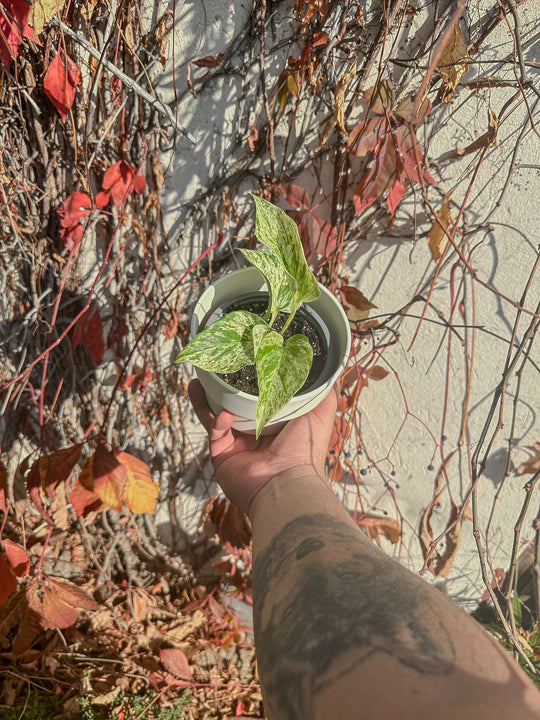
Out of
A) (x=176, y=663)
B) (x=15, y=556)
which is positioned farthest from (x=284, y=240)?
(x=176, y=663)

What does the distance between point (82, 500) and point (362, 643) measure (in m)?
0.81

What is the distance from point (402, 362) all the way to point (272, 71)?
2.14 ft

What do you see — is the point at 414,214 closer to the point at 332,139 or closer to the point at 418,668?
the point at 332,139

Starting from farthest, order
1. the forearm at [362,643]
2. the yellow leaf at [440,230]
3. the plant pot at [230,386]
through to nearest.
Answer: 1. the yellow leaf at [440,230]
2. the plant pot at [230,386]
3. the forearm at [362,643]

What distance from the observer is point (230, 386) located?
0.66m

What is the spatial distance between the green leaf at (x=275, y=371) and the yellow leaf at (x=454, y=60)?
0.50 meters

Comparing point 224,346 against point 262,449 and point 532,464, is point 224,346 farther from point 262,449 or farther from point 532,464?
point 532,464

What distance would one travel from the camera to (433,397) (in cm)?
118

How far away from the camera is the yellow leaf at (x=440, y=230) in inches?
35.5

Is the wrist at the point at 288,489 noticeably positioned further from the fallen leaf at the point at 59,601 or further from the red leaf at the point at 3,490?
the fallen leaf at the point at 59,601

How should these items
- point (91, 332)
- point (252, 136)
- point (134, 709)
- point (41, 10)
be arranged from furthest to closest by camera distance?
point (134, 709)
point (91, 332)
point (252, 136)
point (41, 10)

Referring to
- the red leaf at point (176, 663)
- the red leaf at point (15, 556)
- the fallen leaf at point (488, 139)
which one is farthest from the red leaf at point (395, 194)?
the red leaf at point (176, 663)

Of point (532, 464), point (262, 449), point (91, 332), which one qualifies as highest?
point (532, 464)

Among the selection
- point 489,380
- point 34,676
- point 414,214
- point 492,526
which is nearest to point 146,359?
point 414,214
